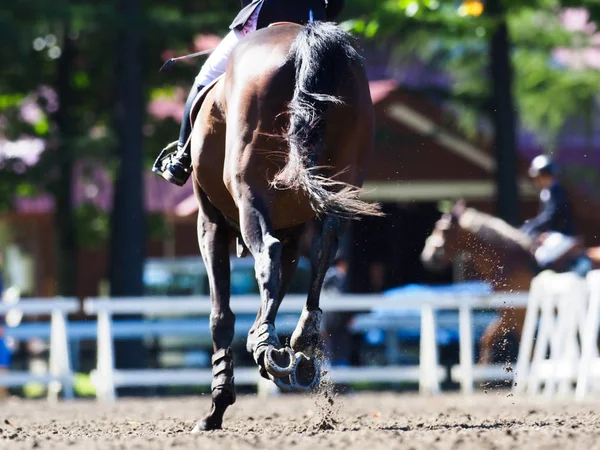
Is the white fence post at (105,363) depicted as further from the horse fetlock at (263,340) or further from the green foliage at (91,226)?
the horse fetlock at (263,340)

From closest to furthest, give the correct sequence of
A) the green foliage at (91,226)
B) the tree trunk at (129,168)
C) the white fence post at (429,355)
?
the white fence post at (429,355), the tree trunk at (129,168), the green foliage at (91,226)

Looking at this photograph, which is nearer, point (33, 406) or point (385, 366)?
point (33, 406)

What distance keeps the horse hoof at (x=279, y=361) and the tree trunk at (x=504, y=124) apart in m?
12.5

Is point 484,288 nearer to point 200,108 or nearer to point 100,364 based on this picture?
point 100,364

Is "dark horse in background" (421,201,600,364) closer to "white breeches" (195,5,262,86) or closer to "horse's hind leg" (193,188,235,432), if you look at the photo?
"horse's hind leg" (193,188,235,432)

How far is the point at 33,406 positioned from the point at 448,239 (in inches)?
206

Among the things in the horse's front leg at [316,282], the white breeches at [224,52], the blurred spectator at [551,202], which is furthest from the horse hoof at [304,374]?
the blurred spectator at [551,202]

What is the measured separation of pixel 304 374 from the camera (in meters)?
6.64

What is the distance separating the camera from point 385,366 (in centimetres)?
1669

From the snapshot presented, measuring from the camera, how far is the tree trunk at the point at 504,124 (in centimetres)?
1869

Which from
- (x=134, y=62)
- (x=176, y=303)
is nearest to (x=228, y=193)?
(x=176, y=303)

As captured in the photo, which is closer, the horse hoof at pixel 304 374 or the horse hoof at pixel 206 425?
the horse hoof at pixel 304 374

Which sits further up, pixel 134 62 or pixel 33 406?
pixel 134 62

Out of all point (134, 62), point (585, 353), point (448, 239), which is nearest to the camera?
point (585, 353)
